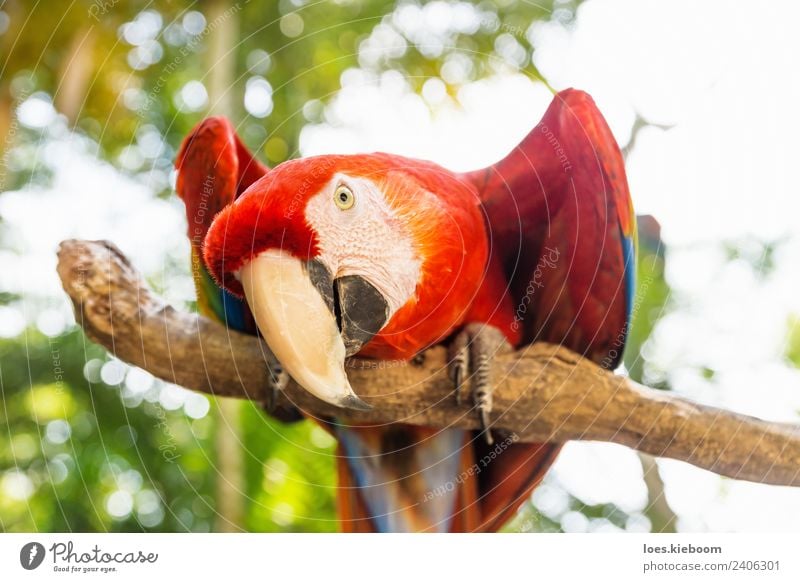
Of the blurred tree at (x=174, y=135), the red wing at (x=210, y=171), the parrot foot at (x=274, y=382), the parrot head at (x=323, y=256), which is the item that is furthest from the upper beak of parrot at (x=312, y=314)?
the blurred tree at (x=174, y=135)

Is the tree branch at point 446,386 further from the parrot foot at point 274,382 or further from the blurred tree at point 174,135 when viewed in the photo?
the blurred tree at point 174,135

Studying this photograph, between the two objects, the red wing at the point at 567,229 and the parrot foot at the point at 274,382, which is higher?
the red wing at the point at 567,229

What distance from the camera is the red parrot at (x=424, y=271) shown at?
2.48 ft

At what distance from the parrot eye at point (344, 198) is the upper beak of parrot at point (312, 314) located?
0.08m

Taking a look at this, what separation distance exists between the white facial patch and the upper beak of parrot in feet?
0.05

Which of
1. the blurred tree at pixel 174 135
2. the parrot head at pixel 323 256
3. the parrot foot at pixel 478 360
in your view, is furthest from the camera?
the blurred tree at pixel 174 135

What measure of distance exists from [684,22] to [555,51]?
0.75ft

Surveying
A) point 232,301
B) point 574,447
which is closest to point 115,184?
point 232,301

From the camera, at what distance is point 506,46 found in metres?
1.19

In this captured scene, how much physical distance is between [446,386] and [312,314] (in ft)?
0.76

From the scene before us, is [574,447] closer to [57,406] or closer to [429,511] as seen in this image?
[429,511]

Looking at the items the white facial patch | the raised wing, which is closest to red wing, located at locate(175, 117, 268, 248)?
the raised wing

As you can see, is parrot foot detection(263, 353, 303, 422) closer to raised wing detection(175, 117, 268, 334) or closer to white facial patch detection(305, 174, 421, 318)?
raised wing detection(175, 117, 268, 334)

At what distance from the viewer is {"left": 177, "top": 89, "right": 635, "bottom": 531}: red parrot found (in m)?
0.76
